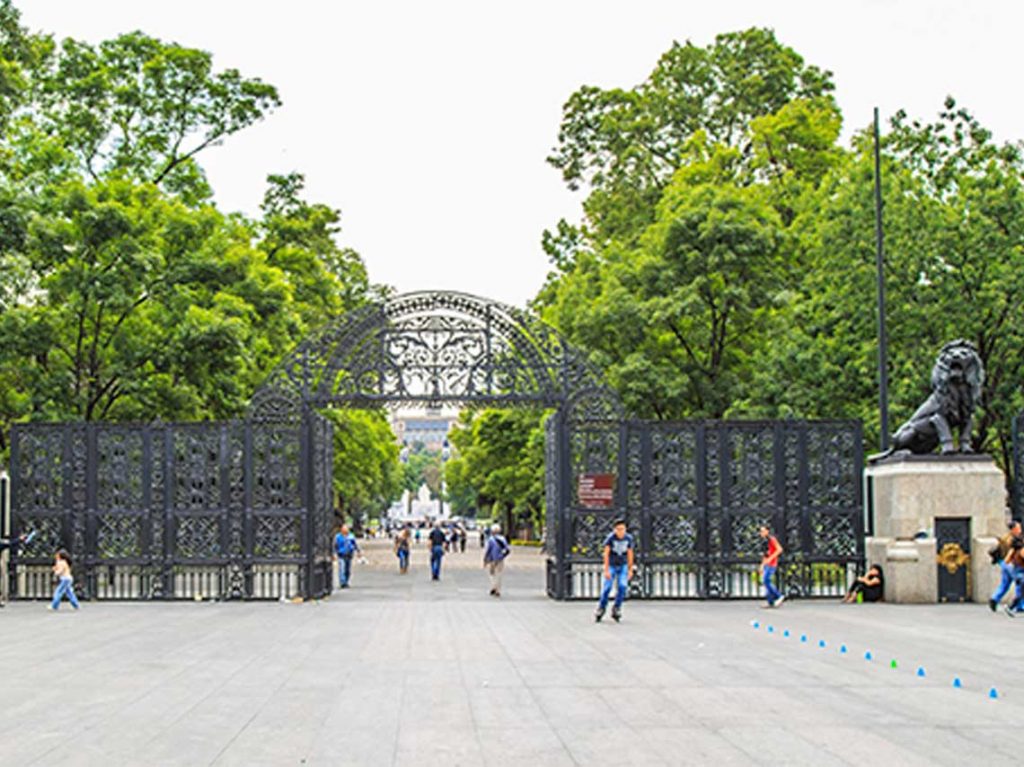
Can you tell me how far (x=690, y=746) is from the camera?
908 cm

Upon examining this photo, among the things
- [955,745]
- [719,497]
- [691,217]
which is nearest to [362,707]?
[955,745]

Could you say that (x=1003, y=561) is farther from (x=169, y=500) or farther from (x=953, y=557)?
(x=169, y=500)

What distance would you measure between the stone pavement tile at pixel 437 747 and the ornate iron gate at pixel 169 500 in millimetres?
14136

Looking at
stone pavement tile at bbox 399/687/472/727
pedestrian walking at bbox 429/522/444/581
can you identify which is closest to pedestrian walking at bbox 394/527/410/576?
pedestrian walking at bbox 429/522/444/581

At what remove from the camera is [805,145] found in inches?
1642

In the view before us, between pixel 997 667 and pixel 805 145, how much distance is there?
1198 inches

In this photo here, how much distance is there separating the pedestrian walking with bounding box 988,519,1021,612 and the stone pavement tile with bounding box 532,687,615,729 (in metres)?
10.9

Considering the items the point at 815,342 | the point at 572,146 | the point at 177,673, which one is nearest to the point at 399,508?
the point at 572,146

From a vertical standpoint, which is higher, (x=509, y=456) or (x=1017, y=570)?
(x=509, y=456)

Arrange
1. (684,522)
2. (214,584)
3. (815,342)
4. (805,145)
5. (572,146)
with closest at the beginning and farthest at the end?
(684,522) < (214,584) < (815,342) < (805,145) < (572,146)

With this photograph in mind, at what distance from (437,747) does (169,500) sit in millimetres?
15820

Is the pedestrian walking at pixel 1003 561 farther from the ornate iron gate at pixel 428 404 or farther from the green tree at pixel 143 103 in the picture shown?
the green tree at pixel 143 103

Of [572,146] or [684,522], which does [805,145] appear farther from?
[684,522]

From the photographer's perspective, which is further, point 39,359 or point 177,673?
point 39,359
